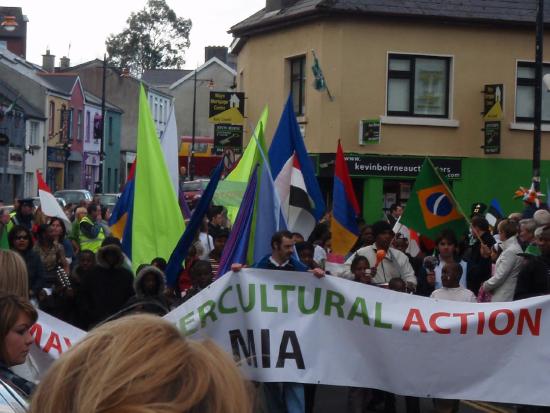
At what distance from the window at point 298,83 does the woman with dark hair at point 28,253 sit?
57.2ft

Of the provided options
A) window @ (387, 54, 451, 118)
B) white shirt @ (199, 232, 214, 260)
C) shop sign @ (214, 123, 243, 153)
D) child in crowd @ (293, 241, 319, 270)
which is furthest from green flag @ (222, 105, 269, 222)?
shop sign @ (214, 123, 243, 153)

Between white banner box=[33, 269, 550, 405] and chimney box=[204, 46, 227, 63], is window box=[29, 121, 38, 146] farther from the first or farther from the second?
white banner box=[33, 269, 550, 405]

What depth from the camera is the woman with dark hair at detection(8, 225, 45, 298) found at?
35.5ft

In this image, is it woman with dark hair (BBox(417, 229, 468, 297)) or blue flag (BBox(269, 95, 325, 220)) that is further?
blue flag (BBox(269, 95, 325, 220))

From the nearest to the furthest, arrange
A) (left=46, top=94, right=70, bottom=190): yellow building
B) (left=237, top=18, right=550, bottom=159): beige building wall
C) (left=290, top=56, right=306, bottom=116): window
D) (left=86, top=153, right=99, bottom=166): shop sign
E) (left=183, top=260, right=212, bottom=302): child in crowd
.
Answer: (left=183, top=260, right=212, bottom=302): child in crowd → (left=237, top=18, right=550, bottom=159): beige building wall → (left=290, top=56, right=306, bottom=116): window → (left=46, top=94, right=70, bottom=190): yellow building → (left=86, top=153, right=99, bottom=166): shop sign

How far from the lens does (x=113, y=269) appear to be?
33.4 feet

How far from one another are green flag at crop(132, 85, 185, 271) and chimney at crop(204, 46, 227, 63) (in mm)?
80022

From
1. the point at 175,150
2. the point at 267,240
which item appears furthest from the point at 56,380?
the point at 175,150

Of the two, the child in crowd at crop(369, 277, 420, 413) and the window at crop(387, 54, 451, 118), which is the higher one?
the window at crop(387, 54, 451, 118)

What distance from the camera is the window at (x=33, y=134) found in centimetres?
5803

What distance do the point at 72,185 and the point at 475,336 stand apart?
191 feet

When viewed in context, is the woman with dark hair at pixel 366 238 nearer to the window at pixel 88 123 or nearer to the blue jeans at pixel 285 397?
the blue jeans at pixel 285 397

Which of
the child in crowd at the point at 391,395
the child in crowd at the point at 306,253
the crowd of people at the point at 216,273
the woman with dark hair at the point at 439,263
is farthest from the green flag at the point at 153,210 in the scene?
the woman with dark hair at the point at 439,263

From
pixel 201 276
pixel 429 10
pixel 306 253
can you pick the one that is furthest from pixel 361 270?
pixel 429 10
